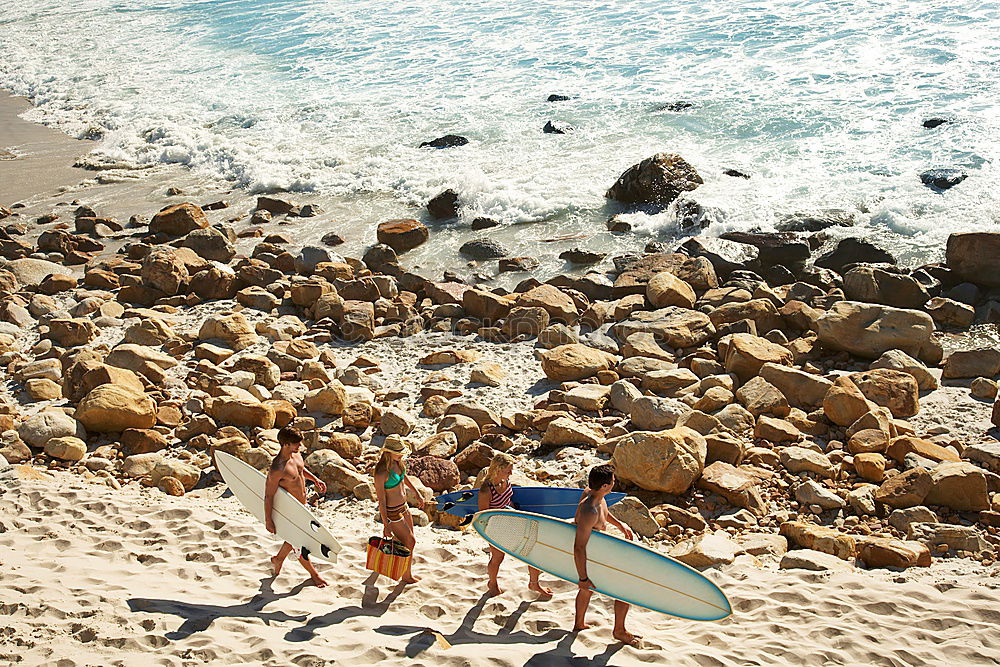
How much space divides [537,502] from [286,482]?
1.69m

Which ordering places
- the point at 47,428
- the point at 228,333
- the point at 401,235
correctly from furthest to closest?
1. the point at 401,235
2. the point at 228,333
3. the point at 47,428

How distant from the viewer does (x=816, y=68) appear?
71.6ft

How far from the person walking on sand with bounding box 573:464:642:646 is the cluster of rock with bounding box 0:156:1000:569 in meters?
1.19

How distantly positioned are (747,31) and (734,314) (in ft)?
56.9

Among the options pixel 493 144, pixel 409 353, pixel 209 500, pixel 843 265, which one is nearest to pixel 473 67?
pixel 493 144

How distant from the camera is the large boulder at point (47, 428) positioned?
24.2 ft

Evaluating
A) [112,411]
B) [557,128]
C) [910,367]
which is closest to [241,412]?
[112,411]

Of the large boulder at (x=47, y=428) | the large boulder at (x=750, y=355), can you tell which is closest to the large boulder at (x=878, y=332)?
the large boulder at (x=750, y=355)

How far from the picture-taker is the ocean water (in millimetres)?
15492

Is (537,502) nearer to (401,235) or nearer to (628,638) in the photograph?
(628,638)

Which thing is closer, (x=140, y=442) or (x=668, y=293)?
(x=140, y=442)

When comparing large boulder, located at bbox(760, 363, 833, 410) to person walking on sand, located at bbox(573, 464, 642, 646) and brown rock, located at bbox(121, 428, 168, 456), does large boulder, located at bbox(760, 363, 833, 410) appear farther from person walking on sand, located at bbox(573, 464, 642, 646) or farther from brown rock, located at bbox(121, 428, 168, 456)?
brown rock, located at bbox(121, 428, 168, 456)

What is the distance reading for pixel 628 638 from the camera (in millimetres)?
5008

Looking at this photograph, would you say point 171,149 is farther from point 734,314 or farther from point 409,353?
point 734,314
